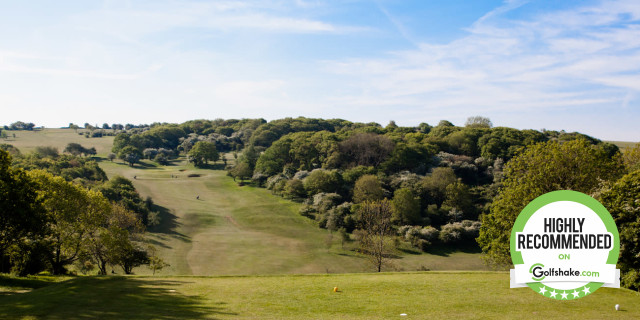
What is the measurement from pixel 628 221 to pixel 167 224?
238 feet

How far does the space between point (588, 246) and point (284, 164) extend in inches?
4033

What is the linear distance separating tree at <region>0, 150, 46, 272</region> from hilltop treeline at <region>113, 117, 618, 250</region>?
50.3 metres

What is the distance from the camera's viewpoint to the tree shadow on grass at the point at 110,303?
17.0m

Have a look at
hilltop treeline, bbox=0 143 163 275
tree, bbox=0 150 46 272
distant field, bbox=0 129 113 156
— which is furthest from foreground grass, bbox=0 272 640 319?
distant field, bbox=0 129 113 156

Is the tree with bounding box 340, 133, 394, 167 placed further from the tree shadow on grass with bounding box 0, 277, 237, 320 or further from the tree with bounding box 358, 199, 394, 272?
the tree shadow on grass with bounding box 0, 277, 237, 320

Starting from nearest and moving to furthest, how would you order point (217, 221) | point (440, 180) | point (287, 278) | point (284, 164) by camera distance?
point (287, 278)
point (217, 221)
point (440, 180)
point (284, 164)

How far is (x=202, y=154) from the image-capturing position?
135 metres

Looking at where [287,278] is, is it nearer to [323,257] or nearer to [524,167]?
[524,167]

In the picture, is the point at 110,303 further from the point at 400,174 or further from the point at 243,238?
the point at 400,174

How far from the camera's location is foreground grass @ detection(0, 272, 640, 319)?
17141 millimetres

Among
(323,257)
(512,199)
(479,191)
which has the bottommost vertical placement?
(323,257)

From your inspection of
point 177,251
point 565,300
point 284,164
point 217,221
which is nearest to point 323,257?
point 177,251

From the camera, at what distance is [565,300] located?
1884 centimetres

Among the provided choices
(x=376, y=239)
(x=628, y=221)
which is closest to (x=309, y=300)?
(x=628, y=221)
